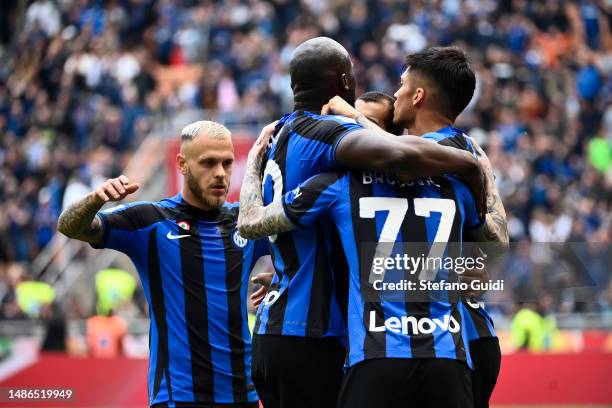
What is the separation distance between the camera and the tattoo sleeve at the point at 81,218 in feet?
18.3

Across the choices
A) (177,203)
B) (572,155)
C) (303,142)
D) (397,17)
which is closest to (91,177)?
(397,17)

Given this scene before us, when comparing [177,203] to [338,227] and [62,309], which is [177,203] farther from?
[62,309]

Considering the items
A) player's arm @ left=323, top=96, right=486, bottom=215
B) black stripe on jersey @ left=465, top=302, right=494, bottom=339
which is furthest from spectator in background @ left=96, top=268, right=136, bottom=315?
player's arm @ left=323, top=96, right=486, bottom=215

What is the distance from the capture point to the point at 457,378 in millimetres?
4547

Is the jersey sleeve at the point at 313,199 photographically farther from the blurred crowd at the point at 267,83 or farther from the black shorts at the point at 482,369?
the blurred crowd at the point at 267,83

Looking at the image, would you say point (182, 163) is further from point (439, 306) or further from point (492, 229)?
point (439, 306)

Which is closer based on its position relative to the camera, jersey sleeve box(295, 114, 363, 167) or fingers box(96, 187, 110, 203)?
jersey sleeve box(295, 114, 363, 167)

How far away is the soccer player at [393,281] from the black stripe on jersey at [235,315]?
4.06 feet

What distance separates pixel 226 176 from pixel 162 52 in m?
16.0

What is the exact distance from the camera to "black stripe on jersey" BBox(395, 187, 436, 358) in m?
4.52

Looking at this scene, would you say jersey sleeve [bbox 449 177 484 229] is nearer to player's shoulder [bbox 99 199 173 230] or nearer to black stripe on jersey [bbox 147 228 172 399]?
black stripe on jersey [bbox 147 228 172 399]

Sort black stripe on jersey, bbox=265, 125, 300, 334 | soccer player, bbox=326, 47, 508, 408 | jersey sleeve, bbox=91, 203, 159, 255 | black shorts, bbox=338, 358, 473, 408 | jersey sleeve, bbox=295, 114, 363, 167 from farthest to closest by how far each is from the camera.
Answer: jersey sleeve, bbox=91, 203, 159, 255, soccer player, bbox=326, 47, 508, 408, black stripe on jersey, bbox=265, 125, 300, 334, jersey sleeve, bbox=295, 114, 363, 167, black shorts, bbox=338, 358, 473, 408

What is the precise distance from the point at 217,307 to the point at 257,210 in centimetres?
116

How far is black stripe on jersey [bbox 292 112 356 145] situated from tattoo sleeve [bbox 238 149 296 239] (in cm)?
30
